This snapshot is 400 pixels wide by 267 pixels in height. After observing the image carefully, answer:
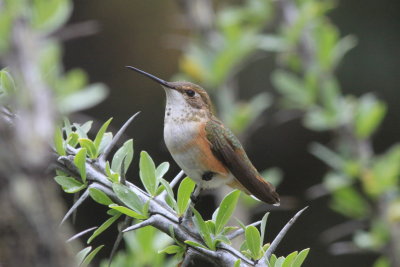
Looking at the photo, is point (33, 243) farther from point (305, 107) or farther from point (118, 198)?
point (305, 107)

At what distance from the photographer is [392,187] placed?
4785 mm

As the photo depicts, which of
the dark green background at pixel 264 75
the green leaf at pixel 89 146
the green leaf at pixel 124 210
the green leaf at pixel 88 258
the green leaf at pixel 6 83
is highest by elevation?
the green leaf at pixel 6 83

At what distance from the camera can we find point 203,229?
2.22 meters

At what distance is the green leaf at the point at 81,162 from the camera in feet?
6.80

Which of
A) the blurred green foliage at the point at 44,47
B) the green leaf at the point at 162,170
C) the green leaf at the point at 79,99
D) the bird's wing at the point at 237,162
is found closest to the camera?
the green leaf at the point at 162,170

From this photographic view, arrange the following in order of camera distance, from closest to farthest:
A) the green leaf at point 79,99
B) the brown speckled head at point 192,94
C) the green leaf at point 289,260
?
the green leaf at point 289,260, the brown speckled head at point 192,94, the green leaf at point 79,99

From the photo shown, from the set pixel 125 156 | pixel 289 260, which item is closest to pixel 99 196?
→ pixel 125 156

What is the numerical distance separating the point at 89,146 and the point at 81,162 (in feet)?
0.51

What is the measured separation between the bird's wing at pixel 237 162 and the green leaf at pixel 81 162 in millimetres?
945

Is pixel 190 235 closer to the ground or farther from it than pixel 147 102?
farther from it

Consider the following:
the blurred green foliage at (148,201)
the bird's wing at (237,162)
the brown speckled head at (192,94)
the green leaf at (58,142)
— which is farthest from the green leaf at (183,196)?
the brown speckled head at (192,94)

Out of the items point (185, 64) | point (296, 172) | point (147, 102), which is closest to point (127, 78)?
point (147, 102)

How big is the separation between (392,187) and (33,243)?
164 inches

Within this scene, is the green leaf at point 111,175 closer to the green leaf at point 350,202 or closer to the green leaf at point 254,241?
the green leaf at point 254,241
